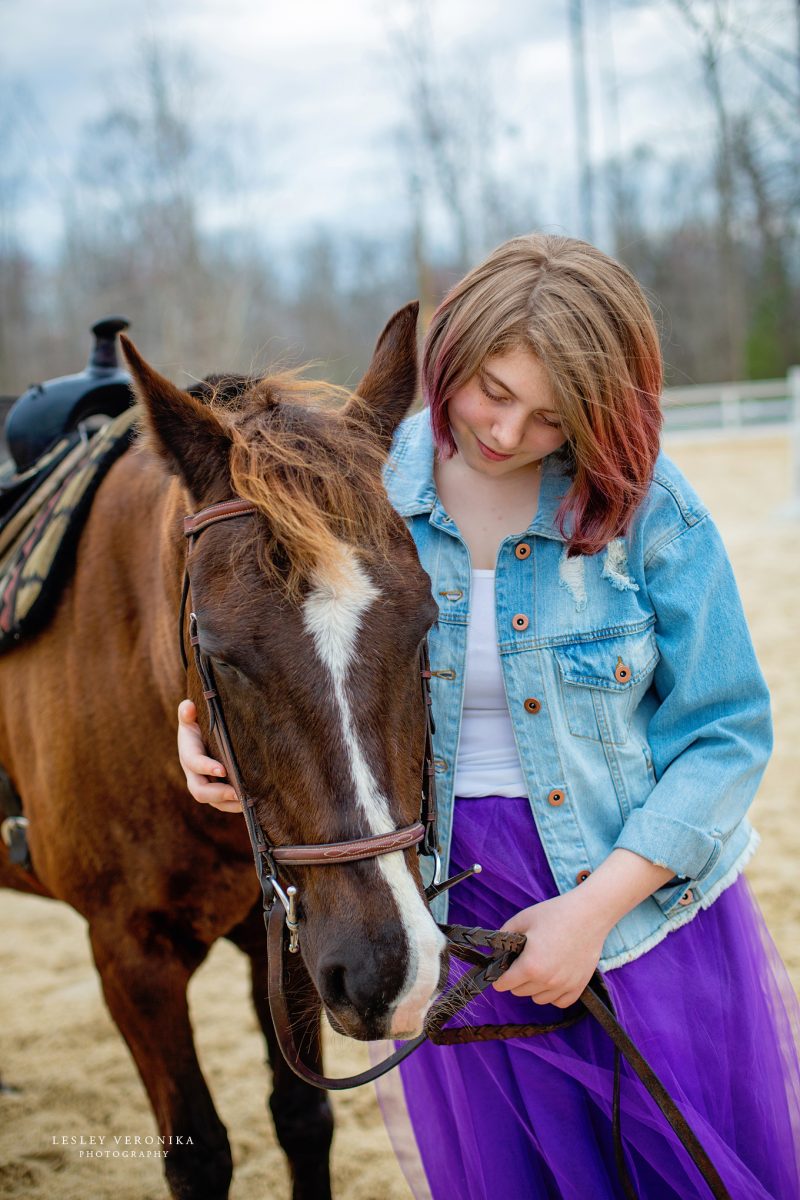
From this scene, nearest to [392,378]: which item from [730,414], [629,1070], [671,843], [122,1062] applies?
[671,843]

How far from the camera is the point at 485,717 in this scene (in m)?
1.84

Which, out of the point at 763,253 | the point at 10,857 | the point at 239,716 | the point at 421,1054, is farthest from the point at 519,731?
the point at 763,253

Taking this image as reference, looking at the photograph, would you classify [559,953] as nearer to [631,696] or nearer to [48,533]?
[631,696]

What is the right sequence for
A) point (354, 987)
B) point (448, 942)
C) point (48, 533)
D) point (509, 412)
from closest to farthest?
point (354, 987) < point (448, 942) < point (509, 412) < point (48, 533)

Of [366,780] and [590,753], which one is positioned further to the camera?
[590,753]

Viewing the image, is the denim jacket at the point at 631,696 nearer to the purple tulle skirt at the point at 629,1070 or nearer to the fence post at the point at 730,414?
the purple tulle skirt at the point at 629,1070

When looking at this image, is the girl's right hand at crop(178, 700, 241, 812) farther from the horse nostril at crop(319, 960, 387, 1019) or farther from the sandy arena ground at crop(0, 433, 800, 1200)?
the sandy arena ground at crop(0, 433, 800, 1200)

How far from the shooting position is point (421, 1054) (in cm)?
201

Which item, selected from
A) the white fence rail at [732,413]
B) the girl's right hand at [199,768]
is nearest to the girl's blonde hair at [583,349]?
the girl's right hand at [199,768]

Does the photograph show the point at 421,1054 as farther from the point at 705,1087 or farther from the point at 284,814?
the point at 284,814

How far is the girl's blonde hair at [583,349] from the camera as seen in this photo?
5.44ft

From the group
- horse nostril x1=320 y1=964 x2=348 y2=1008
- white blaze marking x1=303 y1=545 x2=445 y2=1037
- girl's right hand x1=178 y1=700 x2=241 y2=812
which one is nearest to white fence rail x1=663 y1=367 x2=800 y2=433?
girl's right hand x1=178 y1=700 x2=241 y2=812

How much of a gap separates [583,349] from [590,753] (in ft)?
2.33

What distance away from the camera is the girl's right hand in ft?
5.62
